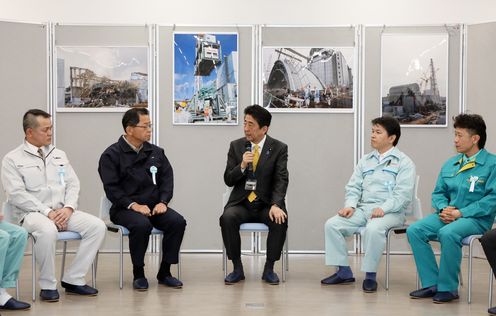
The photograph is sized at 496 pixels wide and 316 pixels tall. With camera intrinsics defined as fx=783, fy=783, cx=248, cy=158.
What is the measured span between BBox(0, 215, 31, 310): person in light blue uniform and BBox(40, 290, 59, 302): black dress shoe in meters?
0.24

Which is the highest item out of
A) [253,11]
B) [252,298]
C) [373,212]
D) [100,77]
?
[253,11]

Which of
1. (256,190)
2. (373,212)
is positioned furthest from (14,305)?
(373,212)

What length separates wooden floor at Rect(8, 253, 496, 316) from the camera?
502 cm

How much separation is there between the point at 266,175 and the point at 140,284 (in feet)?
4.39

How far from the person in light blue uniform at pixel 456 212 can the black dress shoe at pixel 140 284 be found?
6.29 ft

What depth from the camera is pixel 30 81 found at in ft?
24.5

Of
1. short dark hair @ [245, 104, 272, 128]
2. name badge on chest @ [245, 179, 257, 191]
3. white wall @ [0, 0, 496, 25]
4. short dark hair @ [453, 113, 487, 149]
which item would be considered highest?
white wall @ [0, 0, 496, 25]

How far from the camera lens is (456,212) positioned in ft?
18.0

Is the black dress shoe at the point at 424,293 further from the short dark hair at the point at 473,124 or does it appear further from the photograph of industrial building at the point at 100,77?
the photograph of industrial building at the point at 100,77

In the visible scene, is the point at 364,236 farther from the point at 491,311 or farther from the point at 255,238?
the point at 255,238

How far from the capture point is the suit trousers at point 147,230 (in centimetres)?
573

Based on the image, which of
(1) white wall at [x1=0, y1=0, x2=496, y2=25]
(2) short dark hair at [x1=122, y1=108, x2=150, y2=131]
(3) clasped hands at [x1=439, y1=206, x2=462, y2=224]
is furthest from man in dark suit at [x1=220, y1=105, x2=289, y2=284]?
(1) white wall at [x1=0, y1=0, x2=496, y2=25]

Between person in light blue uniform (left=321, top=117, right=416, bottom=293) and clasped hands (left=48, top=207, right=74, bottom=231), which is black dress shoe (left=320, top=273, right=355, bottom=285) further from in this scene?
clasped hands (left=48, top=207, right=74, bottom=231)

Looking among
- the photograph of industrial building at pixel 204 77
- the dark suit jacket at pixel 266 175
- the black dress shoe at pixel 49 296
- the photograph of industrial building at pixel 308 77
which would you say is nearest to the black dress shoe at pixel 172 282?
the dark suit jacket at pixel 266 175
